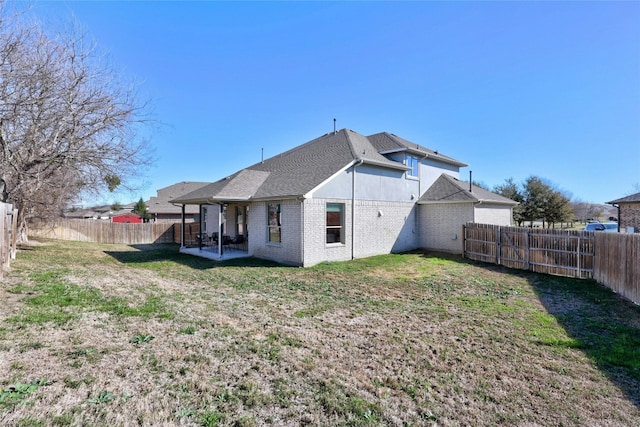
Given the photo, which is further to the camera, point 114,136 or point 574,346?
point 114,136

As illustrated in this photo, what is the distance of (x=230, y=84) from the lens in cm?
1570

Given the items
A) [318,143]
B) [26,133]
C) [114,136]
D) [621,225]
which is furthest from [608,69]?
[26,133]

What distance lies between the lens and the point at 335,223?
1339 centimetres

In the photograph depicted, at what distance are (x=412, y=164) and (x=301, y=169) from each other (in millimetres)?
6238

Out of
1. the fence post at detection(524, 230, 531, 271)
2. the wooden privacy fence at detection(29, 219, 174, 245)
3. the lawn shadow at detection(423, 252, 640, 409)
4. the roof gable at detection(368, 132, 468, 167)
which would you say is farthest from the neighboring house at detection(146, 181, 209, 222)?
the lawn shadow at detection(423, 252, 640, 409)

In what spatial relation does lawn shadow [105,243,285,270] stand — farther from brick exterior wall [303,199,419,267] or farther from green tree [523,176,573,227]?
green tree [523,176,573,227]

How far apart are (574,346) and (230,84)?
1644cm

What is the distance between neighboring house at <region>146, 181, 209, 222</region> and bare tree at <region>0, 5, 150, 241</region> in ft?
71.1

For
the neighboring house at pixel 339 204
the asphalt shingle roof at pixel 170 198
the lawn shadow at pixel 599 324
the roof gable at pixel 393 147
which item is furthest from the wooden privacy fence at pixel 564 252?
the asphalt shingle roof at pixel 170 198

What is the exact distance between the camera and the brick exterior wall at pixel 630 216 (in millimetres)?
21172

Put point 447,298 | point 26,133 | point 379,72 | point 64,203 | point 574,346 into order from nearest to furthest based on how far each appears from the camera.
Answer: point 574,346, point 447,298, point 26,133, point 379,72, point 64,203

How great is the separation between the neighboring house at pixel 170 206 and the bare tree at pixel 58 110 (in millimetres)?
21669

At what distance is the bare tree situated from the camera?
26.0 feet

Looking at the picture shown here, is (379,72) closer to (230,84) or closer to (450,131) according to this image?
(230,84)
